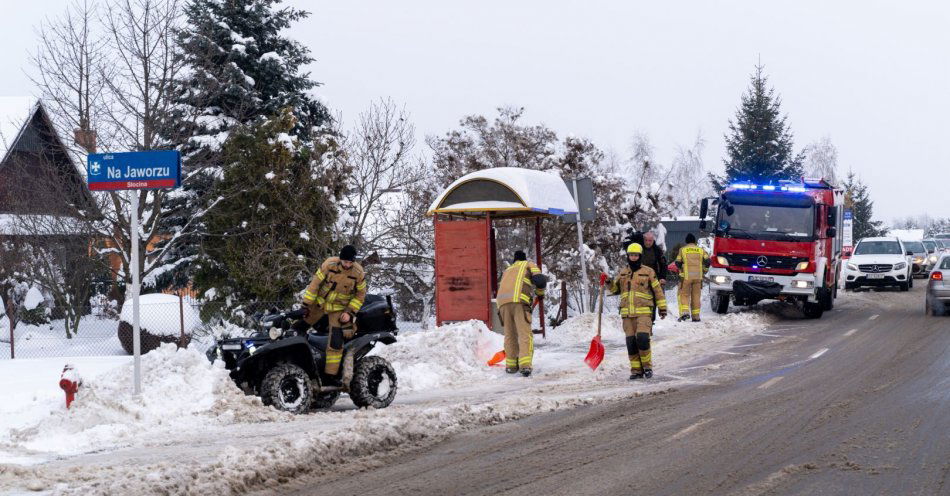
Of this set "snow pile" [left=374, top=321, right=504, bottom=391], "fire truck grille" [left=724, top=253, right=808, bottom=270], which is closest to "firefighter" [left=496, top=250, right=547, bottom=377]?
"snow pile" [left=374, top=321, right=504, bottom=391]

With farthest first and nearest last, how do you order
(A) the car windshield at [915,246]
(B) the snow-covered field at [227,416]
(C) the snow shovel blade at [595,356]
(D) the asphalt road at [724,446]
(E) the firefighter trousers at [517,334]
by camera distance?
(A) the car windshield at [915,246], (C) the snow shovel blade at [595,356], (E) the firefighter trousers at [517,334], (B) the snow-covered field at [227,416], (D) the asphalt road at [724,446]

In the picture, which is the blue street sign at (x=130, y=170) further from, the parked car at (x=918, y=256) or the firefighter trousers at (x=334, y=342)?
the parked car at (x=918, y=256)

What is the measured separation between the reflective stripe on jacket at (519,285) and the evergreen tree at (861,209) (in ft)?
193

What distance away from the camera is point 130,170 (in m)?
11.0

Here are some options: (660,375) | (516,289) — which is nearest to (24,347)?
(516,289)

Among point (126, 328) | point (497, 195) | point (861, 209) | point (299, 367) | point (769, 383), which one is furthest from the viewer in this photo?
point (861, 209)

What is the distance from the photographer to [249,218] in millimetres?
24359

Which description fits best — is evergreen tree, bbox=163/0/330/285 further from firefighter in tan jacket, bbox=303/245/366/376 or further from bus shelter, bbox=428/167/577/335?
firefighter in tan jacket, bbox=303/245/366/376

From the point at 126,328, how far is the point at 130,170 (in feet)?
32.7

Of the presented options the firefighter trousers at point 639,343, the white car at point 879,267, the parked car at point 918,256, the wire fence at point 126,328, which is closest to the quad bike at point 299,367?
the firefighter trousers at point 639,343

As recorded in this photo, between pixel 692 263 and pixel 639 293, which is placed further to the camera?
pixel 692 263

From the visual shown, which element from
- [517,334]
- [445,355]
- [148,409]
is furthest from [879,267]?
[148,409]

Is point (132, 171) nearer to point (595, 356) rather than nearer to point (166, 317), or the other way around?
point (595, 356)

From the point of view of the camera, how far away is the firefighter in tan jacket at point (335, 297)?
10.7m
